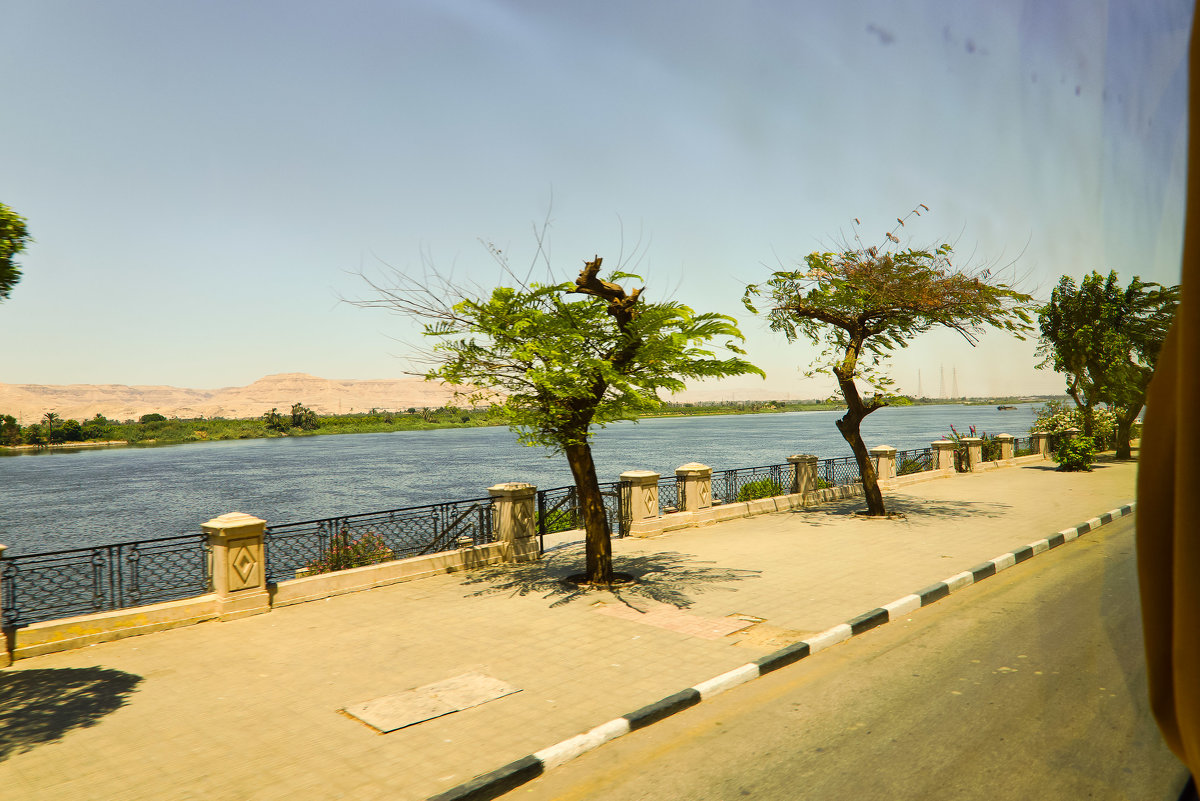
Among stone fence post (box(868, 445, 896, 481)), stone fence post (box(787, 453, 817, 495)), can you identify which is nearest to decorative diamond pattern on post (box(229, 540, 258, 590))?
stone fence post (box(787, 453, 817, 495))

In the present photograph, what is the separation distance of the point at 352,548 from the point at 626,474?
5758 mm

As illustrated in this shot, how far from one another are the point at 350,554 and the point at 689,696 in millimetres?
7367

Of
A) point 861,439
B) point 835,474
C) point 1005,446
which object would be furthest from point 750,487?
point 1005,446

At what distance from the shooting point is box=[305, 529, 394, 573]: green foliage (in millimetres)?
11789

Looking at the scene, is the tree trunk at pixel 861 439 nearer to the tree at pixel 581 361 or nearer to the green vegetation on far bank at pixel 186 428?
the tree at pixel 581 361

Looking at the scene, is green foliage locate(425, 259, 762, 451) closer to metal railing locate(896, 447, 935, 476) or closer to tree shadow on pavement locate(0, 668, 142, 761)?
tree shadow on pavement locate(0, 668, 142, 761)

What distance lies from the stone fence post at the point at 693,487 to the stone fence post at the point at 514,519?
4.45 m

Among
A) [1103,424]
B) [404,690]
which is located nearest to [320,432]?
[1103,424]

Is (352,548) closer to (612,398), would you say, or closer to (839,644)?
(612,398)

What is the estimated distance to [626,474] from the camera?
15.3 meters

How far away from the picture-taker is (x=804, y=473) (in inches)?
768

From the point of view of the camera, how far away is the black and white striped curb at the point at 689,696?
17.5ft

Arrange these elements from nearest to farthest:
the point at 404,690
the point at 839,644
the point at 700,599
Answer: the point at 404,690, the point at 839,644, the point at 700,599

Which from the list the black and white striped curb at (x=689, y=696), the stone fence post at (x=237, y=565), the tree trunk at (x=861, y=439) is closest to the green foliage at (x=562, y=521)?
the tree trunk at (x=861, y=439)
